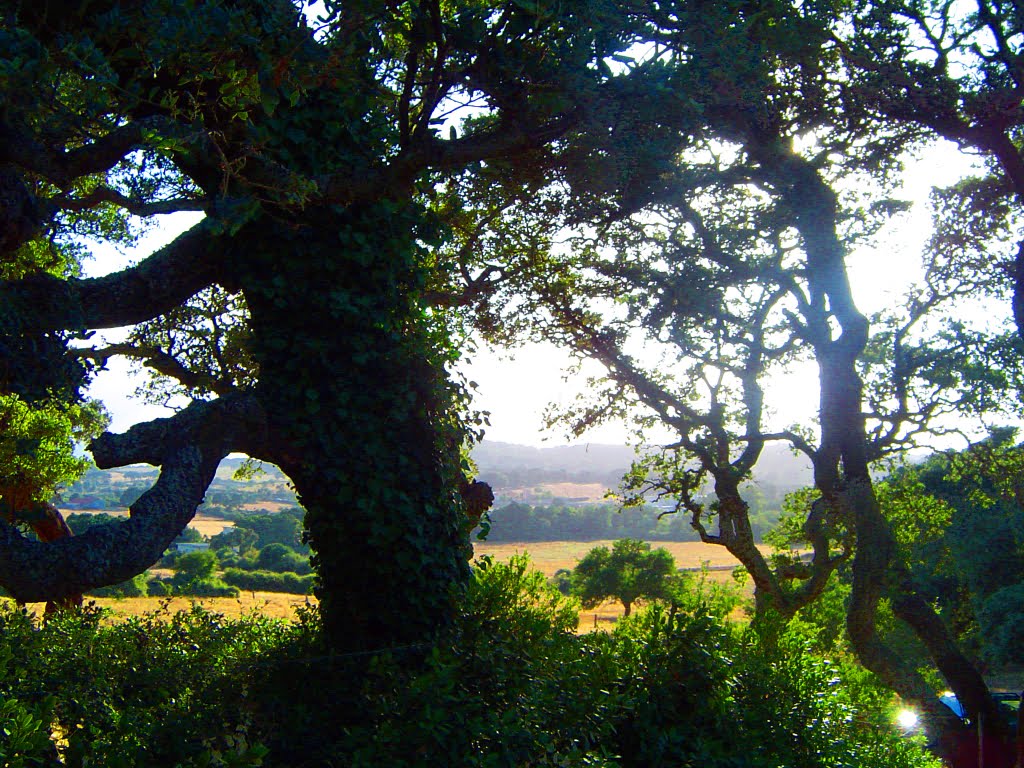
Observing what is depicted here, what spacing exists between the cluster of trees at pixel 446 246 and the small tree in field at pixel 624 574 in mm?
19969

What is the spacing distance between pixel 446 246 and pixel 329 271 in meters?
4.76

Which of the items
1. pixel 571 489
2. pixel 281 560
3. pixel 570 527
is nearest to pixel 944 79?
pixel 281 560

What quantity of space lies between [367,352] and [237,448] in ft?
4.07

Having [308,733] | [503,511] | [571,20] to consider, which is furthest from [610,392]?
[503,511]

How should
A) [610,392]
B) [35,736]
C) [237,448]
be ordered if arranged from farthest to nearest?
[610,392], [237,448], [35,736]

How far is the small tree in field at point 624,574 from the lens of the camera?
32.8 meters

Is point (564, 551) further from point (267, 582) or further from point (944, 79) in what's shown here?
point (944, 79)

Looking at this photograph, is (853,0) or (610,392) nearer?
(853,0)

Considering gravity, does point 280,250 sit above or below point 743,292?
below

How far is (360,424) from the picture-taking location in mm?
6445

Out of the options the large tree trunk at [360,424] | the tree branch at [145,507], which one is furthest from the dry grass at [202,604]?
the tree branch at [145,507]

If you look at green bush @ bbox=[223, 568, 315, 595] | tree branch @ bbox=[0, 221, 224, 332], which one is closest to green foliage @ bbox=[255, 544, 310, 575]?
green bush @ bbox=[223, 568, 315, 595]

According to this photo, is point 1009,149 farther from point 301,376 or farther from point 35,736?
point 35,736

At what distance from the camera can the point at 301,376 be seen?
21.4ft
